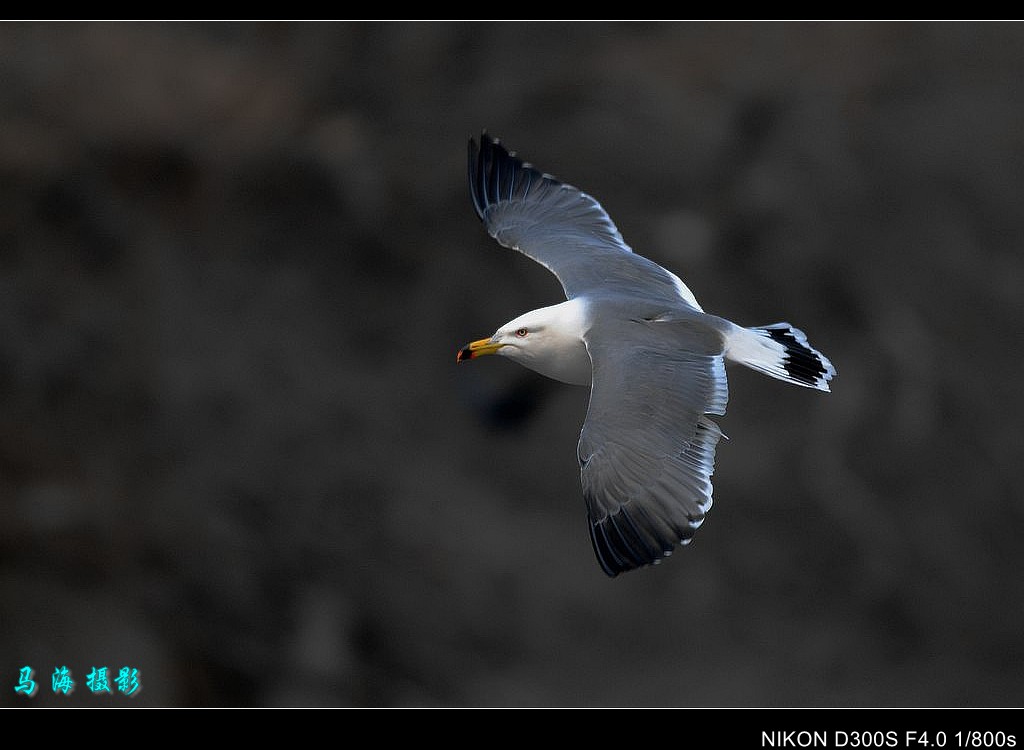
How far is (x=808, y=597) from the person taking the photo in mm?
10844

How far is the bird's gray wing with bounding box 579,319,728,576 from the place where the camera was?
447cm

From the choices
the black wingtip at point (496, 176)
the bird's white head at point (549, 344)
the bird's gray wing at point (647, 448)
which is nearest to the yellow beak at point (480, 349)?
the bird's white head at point (549, 344)

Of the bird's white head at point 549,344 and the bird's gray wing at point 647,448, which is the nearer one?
the bird's gray wing at point 647,448

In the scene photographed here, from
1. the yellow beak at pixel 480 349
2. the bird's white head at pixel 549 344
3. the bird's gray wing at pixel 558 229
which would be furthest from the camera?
the bird's gray wing at pixel 558 229

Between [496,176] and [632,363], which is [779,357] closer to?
[632,363]

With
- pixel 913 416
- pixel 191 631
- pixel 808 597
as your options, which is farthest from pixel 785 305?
pixel 191 631

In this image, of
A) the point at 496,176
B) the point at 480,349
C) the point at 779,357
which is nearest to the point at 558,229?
Answer: the point at 496,176

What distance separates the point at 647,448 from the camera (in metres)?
4.58

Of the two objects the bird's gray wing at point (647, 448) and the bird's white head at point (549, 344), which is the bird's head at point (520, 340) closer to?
the bird's white head at point (549, 344)

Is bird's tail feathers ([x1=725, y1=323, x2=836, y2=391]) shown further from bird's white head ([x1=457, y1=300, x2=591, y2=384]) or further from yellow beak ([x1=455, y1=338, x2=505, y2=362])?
yellow beak ([x1=455, y1=338, x2=505, y2=362])

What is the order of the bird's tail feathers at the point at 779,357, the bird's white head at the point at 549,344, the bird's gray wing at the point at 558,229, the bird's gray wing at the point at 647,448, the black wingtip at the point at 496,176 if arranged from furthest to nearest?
the black wingtip at the point at 496,176 → the bird's gray wing at the point at 558,229 → the bird's white head at the point at 549,344 → the bird's tail feathers at the point at 779,357 → the bird's gray wing at the point at 647,448

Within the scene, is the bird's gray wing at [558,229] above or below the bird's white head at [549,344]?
above

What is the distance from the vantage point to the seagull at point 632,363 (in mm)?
4508

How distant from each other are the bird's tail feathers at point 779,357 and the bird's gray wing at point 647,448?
0.62 feet
